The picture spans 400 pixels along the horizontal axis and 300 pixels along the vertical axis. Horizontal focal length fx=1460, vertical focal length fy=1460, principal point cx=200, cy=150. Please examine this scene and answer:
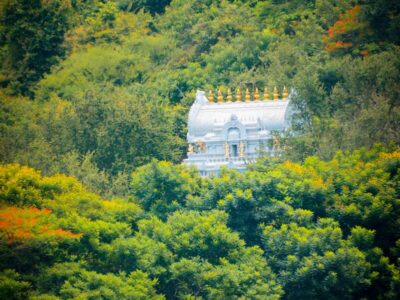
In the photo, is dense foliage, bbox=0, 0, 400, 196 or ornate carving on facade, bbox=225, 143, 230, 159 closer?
dense foliage, bbox=0, 0, 400, 196

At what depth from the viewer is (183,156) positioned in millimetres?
61844

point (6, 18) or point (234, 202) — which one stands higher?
point (6, 18)

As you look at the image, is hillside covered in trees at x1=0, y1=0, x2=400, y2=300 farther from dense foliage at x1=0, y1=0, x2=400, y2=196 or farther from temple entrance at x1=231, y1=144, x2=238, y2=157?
temple entrance at x1=231, y1=144, x2=238, y2=157

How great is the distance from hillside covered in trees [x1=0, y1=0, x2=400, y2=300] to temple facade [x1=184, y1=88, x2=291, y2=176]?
95 centimetres

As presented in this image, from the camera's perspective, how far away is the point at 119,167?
54375mm

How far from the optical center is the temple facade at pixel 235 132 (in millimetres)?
53844

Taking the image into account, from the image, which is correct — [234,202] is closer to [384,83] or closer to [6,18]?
[384,83]

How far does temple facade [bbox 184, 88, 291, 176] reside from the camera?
53844 mm

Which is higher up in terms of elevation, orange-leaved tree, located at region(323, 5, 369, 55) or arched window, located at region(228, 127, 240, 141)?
orange-leaved tree, located at region(323, 5, 369, 55)

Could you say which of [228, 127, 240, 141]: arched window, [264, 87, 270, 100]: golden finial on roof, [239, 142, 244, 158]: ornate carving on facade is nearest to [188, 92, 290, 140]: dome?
[228, 127, 240, 141]: arched window

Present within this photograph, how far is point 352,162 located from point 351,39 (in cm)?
1781

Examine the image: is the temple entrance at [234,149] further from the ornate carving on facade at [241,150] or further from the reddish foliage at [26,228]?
the reddish foliage at [26,228]

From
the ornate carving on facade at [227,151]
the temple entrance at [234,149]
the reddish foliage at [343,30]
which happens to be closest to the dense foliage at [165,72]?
the reddish foliage at [343,30]

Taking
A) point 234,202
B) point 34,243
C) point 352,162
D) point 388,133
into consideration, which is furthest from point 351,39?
point 34,243
